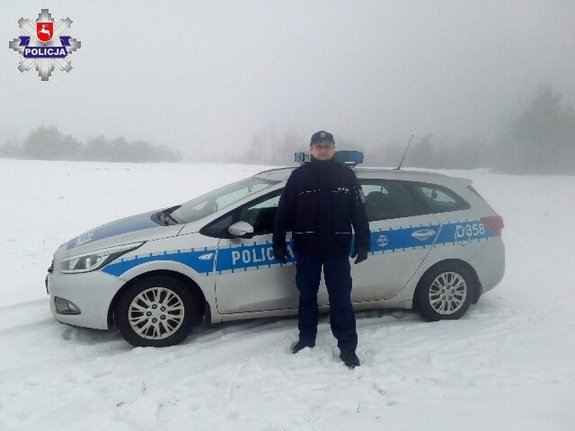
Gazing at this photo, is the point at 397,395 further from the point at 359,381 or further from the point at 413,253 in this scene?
the point at 413,253

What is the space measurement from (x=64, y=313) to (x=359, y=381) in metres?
2.62

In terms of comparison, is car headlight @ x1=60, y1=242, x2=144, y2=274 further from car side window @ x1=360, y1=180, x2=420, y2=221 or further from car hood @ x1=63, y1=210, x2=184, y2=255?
car side window @ x1=360, y1=180, x2=420, y2=221

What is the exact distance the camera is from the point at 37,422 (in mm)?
2803

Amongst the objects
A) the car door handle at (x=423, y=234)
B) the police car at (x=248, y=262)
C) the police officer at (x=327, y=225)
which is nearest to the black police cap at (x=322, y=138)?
the police officer at (x=327, y=225)

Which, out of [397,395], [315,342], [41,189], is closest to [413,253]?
[315,342]

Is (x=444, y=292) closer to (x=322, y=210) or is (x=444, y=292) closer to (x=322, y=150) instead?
(x=322, y=210)

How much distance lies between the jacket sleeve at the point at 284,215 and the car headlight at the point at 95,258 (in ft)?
4.03

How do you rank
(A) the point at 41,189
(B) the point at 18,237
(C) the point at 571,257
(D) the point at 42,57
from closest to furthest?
(C) the point at 571,257, (B) the point at 18,237, (D) the point at 42,57, (A) the point at 41,189

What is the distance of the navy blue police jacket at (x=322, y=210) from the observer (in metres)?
3.58

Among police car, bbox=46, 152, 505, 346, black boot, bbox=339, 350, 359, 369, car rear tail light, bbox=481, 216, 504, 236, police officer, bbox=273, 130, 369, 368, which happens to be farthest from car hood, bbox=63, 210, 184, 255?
car rear tail light, bbox=481, 216, 504, 236

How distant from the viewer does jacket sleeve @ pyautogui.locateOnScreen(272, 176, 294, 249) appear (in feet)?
12.0

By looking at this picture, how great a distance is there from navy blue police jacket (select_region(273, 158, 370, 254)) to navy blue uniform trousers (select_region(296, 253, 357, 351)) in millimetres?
95

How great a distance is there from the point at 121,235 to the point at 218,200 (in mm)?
1018

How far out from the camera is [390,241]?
4.34 meters
